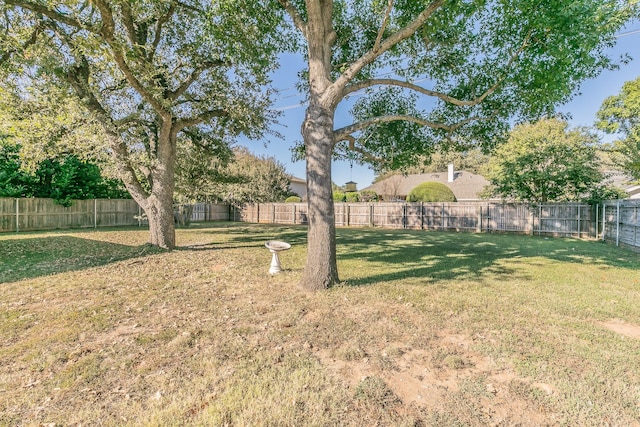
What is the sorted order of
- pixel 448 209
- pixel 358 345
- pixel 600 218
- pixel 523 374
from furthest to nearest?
pixel 448 209, pixel 600 218, pixel 358 345, pixel 523 374

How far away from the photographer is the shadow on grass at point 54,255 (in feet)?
20.9

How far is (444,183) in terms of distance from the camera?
27.9m

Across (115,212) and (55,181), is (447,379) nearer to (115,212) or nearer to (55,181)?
(55,181)

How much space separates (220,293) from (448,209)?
15903mm

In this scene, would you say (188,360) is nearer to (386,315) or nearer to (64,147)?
(386,315)

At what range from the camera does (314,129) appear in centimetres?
501

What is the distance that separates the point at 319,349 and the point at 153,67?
661 centimetres

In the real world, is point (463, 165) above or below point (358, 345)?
above

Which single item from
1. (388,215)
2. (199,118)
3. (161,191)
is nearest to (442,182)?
(388,215)

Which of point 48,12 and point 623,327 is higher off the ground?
point 48,12

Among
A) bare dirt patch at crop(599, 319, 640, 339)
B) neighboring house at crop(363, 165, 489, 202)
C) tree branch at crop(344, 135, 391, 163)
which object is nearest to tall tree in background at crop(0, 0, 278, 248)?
tree branch at crop(344, 135, 391, 163)

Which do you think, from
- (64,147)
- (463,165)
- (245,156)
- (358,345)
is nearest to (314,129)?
(358,345)

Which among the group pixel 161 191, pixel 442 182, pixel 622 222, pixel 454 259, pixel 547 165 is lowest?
pixel 454 259

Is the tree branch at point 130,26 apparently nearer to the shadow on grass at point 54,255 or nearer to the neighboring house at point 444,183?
the shadow on grass at point 54,255
